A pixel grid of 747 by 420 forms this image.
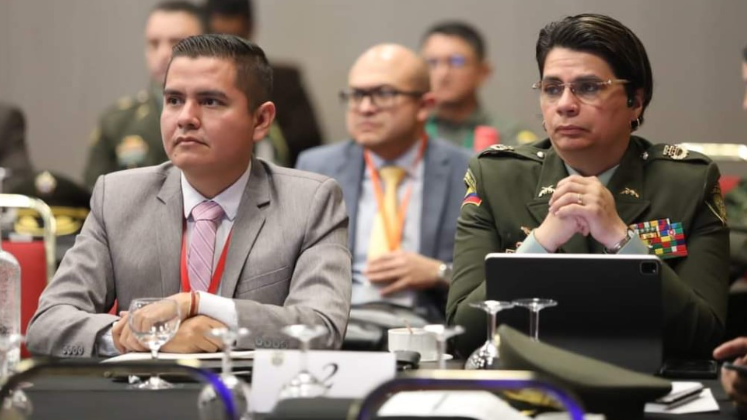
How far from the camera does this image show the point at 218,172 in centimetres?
309

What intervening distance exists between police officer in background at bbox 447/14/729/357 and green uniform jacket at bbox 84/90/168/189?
3.39 metres

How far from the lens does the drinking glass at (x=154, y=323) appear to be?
2.40 m

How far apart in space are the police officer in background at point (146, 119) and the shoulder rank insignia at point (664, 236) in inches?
145

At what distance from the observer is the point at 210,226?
10.1 feet

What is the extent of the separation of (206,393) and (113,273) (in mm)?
1376

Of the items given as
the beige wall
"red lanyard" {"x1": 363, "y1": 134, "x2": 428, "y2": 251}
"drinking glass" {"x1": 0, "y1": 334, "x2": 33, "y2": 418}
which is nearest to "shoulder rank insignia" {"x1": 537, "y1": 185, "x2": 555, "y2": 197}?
"drinking glass" {"x1": 0, "y1": 334, "x2": 33, "y2": 418}

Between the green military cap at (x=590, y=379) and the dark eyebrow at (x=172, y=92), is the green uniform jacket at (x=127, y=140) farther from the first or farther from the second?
the green military cap at (x=590, y=379)

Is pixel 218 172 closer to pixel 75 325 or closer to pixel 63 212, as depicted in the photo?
pixel 75 325

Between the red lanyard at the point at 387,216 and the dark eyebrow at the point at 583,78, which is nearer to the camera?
the dark eyebrow at the point at 583,78

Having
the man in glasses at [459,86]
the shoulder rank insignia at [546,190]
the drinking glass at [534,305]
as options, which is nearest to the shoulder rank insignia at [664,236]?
the shoulder rank insignia at [546,190]

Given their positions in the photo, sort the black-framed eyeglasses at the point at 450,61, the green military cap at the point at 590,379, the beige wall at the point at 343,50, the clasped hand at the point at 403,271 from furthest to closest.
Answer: the beige wall at the point at 343,50
the black-framed eyeglasses at the point at 450,61
the clasped hand at the point at 403,271
the green military cap at the point at 590,379

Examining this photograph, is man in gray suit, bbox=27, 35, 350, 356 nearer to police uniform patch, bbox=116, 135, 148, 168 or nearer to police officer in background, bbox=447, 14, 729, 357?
police officer in background, bbox=447, 14, 729, 357

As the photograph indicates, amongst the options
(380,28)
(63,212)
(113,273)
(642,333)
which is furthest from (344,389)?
(380,28)

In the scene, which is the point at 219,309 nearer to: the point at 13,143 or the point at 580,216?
the point at 580,216
